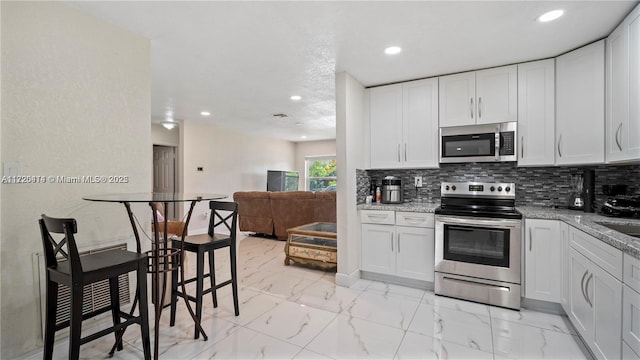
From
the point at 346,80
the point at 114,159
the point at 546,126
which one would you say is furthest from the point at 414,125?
the point at 114,159

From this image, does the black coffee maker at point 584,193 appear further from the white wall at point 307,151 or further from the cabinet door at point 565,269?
the white wall at point 307,151

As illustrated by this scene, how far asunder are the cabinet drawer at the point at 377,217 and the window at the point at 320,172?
5566mm

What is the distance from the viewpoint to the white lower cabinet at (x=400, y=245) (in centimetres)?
304

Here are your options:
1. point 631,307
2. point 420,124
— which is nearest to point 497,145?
point 420,124

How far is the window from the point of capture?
903 cm

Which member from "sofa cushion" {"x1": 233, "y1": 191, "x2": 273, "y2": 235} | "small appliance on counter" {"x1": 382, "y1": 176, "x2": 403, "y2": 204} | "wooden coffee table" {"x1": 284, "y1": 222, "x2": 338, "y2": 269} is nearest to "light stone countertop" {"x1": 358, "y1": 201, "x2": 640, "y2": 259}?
"small appliance on counter" {"x1": 382, "y1": 176, "x2": 403, "y2": 204}

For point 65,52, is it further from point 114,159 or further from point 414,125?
point 414,125

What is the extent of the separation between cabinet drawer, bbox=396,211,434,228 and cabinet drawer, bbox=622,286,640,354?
1.61m

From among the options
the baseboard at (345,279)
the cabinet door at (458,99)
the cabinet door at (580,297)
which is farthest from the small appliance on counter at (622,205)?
the baseboard at (345,279)

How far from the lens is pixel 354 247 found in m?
3.34

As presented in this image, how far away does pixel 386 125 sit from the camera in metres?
3.52

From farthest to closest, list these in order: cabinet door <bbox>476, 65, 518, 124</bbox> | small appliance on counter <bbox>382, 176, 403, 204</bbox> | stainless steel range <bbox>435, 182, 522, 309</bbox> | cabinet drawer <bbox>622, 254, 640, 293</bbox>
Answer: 1. small appliance on counter <bbox>382, 176, 403, 204</bbox>
2. cabinet door <bbox>476, 65, 518, 124</bbox>
3. stainless steel range <bbox>435, 182, 522, 309</bbox>
4. cabinet drawer <bbox>622, 254, 640, 293</bbox>

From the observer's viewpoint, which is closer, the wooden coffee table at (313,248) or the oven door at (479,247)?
the oven door at (479,247)

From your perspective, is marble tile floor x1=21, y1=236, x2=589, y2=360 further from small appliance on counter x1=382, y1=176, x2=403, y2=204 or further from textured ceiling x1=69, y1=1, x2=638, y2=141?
textured ceiling x1=69, y1=1, x2=638, y2=141
